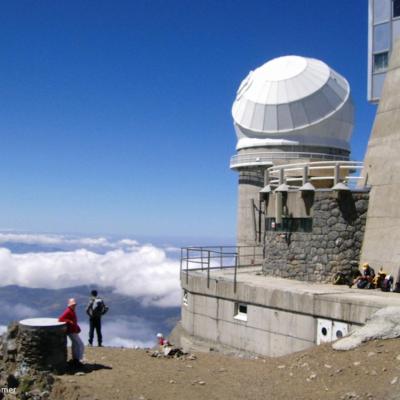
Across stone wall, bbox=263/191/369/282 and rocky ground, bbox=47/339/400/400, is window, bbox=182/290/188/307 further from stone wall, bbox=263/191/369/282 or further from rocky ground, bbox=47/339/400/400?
rocky ground, bbox=47/339/400/400

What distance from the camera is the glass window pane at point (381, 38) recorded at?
1995 cm

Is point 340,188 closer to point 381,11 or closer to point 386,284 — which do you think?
point 386,284

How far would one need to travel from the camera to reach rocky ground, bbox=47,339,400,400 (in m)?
8.05

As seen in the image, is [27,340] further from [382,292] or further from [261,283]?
[382,292]

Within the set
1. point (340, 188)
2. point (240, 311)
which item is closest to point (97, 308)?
point (240, 311)

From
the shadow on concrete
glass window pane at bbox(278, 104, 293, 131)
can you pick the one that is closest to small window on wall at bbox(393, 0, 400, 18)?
glass window pane at bbox(278, 104, 293, 131)

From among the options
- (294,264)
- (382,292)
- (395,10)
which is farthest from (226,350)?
(395,10)

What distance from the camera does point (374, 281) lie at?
13.7 meters

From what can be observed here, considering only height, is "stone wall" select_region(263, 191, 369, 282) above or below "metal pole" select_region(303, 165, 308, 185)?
below

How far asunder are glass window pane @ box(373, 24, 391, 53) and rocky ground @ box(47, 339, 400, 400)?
1361 centimetres

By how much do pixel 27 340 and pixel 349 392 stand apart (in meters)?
4.90

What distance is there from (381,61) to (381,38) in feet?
2.70

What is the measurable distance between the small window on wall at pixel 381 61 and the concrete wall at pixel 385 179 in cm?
467

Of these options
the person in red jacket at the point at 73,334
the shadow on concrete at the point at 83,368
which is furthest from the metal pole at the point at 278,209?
the person in red jacket at the point at 73,334
